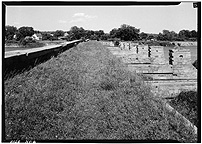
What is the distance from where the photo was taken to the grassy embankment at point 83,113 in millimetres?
2369

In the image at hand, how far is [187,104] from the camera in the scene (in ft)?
10.6

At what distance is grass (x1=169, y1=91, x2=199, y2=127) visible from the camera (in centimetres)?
290

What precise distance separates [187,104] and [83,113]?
197cm

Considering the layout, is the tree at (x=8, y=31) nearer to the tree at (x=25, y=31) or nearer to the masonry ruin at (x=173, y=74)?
the masonry ruin at (x=173, y=74)

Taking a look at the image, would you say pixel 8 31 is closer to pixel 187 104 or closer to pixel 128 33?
pixel 187 104

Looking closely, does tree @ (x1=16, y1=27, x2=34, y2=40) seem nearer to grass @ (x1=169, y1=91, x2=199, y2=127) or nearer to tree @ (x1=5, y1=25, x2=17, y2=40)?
tree @ (x1=5, y1=25, x2=17, y2=40)

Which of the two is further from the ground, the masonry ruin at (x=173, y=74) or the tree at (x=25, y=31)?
the tree at (x=25, y=31)

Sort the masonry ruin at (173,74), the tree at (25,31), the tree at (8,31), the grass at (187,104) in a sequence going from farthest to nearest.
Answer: the tree at (25,31), the masonry ruin at (173,74), the grass at (187,104), the tree at (8,31)

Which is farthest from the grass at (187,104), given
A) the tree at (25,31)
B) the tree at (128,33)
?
the tree at (128,33)

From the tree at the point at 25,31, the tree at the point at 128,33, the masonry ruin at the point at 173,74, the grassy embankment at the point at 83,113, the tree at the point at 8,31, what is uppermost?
the tree at the point at 128,33

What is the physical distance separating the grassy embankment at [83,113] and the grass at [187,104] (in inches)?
17.8

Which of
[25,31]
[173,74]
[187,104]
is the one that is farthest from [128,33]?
[187,104]

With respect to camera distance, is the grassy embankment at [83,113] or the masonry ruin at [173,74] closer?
the grassy embankment at [83,113]

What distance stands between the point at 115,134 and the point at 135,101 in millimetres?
1039
